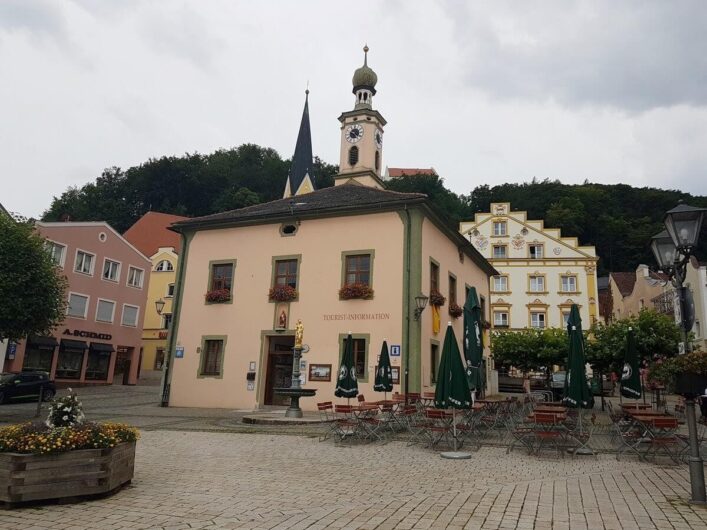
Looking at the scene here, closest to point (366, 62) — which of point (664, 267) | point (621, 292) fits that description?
point (664, 267)

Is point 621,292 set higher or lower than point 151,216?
lower

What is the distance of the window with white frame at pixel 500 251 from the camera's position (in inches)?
1774

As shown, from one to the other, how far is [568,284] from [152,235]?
38227mm

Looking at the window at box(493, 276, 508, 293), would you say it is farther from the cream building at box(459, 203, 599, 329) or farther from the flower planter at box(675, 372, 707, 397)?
the flower planter at box(675, 372, 707, 397)

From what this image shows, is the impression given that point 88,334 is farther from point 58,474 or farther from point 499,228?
point 499,228

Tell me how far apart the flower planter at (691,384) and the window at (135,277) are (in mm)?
36552

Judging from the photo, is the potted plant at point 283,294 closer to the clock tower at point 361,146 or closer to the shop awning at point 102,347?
the clock tower at point 361,146

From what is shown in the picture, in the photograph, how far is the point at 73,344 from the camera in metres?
32.4

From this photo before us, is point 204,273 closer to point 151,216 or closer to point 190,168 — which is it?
point 151,216

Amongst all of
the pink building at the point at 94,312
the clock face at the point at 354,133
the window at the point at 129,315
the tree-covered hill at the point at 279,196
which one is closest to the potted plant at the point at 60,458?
the pink building at the point at 94,312

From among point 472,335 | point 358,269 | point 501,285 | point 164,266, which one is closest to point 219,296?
point 358,269

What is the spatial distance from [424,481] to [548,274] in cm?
3886

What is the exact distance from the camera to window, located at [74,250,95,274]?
3378cm

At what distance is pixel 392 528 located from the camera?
5.47 m
